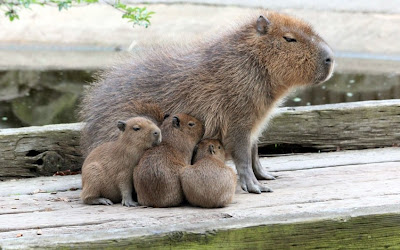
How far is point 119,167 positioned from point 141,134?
0.23 m

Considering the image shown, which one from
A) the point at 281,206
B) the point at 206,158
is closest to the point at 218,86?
the point at 206,158

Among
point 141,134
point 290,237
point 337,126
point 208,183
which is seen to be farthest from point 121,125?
point 337,126

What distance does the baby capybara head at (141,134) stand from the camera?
13.6 ft

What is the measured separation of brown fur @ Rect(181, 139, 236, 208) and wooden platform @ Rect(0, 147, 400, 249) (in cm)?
6

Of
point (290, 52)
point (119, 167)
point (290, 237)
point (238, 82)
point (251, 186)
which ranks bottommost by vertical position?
point (290, 237)

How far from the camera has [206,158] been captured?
4.05m

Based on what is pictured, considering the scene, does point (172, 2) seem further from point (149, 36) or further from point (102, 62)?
point (102, 62)

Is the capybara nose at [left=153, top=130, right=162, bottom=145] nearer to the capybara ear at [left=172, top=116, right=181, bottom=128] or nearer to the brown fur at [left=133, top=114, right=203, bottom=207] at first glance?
the brown fur at [left=133, top=114, right=203, bottom=207]

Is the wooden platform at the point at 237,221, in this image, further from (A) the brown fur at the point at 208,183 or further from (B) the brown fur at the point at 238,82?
(B) the brown fur at the point at 238,82

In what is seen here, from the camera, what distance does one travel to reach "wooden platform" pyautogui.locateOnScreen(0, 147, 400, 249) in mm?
3390

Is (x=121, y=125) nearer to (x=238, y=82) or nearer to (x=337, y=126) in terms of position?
(x=238, y=82)

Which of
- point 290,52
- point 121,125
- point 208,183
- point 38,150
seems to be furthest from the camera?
point 38,150

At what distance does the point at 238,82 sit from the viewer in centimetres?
448

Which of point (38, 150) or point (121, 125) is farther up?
point (121, 125)
